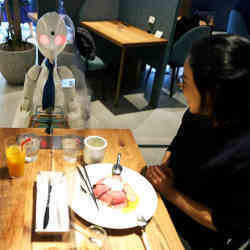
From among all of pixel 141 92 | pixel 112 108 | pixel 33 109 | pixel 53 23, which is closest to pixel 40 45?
pixel 53 23

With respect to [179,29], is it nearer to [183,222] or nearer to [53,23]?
[53,23]

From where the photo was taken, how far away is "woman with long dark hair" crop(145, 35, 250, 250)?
83 cm

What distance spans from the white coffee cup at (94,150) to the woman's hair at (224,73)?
0.43 m

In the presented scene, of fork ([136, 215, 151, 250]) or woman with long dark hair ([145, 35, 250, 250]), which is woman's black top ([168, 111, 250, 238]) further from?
fork ([136, 215, 151, 250])

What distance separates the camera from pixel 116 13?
4.02 m

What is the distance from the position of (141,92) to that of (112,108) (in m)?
0.75

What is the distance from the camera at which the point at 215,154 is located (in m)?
0.99

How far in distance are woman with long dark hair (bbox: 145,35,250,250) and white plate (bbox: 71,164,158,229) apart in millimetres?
70

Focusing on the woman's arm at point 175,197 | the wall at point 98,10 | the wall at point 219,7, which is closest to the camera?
the woman's arm at point 175,197

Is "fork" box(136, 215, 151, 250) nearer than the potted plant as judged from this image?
Yes

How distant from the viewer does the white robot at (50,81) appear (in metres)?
1.34

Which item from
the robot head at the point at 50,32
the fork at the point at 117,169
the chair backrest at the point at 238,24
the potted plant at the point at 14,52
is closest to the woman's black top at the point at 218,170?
the fork at the point at 117,169

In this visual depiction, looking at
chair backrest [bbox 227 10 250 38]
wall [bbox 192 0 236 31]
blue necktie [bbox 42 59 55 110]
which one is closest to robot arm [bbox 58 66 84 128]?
blue necktie [bbox 42 59 55 110]

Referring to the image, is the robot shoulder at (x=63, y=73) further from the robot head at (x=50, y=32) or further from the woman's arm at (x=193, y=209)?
the woman's arm at (x=193, y=209)
